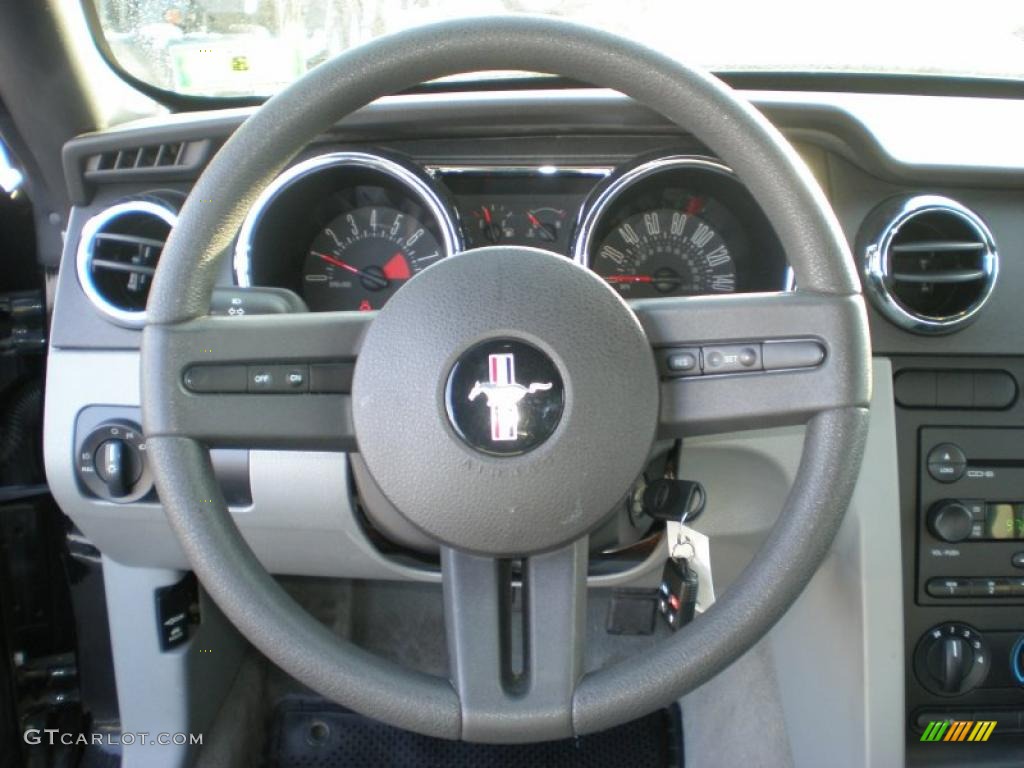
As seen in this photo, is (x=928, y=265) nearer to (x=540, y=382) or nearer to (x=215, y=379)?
(x=540, y=382)

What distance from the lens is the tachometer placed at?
1.55 metres

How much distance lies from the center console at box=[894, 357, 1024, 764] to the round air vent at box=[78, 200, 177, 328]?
3.52 ft

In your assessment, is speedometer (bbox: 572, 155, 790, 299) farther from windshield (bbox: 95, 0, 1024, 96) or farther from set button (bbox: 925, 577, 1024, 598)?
set button (bbox: 925, 577, 1024, 598)

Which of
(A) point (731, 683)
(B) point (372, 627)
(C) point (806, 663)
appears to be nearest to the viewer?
(C) point (806, 663)

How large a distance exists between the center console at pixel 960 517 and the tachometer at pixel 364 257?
727 millimetres

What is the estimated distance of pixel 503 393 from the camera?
93cm

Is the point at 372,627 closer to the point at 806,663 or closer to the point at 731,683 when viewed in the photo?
the point at 731,683

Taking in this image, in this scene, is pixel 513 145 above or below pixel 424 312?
above

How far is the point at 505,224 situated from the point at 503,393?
25.9 inches

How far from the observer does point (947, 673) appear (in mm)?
1508

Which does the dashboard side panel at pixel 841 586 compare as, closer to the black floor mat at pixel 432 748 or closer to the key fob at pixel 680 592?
the key fob at pixel 680 592

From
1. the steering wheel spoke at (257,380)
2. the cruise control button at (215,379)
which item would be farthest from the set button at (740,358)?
the cruise control button at (215,379)

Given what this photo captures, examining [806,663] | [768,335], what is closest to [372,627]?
[806,663]

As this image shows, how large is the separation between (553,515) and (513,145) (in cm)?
73
